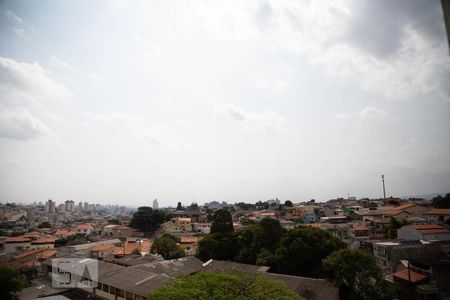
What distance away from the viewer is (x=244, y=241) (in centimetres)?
2258

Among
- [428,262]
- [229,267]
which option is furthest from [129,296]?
[428,262]

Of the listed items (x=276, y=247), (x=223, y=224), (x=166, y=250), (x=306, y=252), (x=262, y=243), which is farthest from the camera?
(x=166, y=250)

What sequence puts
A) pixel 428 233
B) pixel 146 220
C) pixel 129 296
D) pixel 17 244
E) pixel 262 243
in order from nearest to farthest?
pixel 129 296
pixel 428 233
pixel 262 243
pixel 17 244
pixel 146 220

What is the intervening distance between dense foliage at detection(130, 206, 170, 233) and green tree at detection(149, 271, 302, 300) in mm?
41988

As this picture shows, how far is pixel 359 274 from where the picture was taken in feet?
42.2

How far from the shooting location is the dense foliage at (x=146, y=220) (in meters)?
48.7

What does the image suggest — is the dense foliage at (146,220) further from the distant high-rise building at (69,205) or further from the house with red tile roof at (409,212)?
the distant high-rise building at (69,205)

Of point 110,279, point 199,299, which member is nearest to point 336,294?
point 199,299

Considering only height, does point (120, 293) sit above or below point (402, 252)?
below

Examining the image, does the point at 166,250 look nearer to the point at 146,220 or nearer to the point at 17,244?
the point at 17,244

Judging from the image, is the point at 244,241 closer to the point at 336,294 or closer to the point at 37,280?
the point at 336,294

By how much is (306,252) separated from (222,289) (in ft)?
33.4

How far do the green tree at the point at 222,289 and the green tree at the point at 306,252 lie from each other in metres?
8.91

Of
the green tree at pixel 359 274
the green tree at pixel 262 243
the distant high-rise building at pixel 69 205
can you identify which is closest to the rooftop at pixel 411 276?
the green tree at pixel 359 274
